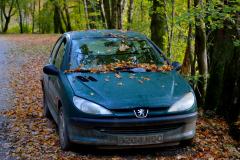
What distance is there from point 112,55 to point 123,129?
1.67 m

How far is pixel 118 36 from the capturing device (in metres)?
5.18

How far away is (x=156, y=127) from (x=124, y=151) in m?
0.70

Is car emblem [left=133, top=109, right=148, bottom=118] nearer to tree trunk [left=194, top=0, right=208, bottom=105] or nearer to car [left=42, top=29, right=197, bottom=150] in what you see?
car [left=42, top=29, right=197, bottom=150]

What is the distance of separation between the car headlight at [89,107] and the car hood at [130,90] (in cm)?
5

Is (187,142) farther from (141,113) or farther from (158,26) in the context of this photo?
(158,26)

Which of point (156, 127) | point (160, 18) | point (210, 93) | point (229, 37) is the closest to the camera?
point (156, 127)

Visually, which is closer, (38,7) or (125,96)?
(125,96)

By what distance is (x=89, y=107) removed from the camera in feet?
11.5

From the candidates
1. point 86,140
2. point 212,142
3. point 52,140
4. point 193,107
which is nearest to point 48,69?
point 52,140

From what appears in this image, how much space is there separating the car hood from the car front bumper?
0.20m

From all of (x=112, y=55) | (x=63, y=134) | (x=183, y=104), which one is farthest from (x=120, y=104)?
(x=112, y=55)

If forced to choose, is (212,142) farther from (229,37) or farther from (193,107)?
(229,37)

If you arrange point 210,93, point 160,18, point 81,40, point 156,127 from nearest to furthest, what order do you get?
point 156,127 → point 81,40 → point 210,93 → point 160,18

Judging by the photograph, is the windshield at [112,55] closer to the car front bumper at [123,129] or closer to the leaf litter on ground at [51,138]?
the car front bumper at [123,129]
